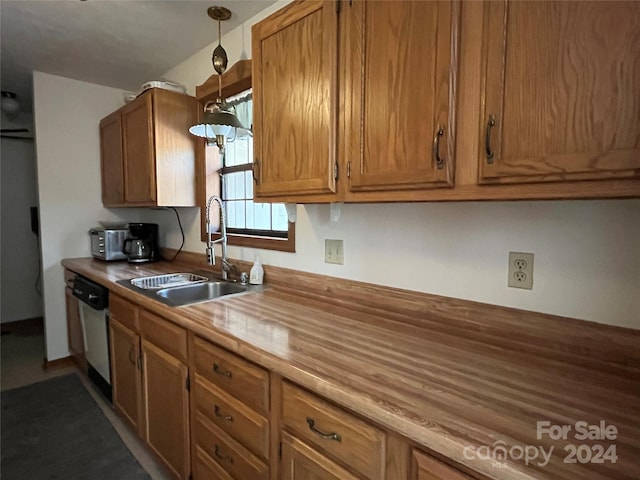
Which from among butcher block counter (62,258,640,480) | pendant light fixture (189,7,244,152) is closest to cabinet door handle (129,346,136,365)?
butcher block counter (62,258,640,480)

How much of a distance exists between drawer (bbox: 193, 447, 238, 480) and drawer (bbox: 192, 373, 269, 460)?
17 cm

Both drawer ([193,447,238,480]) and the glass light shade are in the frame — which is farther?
the glass light shade

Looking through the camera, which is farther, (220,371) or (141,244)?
(141,244)

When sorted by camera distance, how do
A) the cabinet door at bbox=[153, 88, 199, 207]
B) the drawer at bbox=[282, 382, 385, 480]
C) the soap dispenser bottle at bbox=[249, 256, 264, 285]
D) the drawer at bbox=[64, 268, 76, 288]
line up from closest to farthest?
the drawer at bbox=[282, 382, 385, 480], the soap dispenser bottle at bbox=[249, 256, 264, 285], the cabinet door at bbox=[153, 88, 199, 207], the drawer at bbox=[64, 268, 76, 288]

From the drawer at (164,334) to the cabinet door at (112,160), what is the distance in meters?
1.56

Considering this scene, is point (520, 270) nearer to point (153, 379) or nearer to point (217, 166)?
point (153, 379)

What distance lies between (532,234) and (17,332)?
5071 millimetres

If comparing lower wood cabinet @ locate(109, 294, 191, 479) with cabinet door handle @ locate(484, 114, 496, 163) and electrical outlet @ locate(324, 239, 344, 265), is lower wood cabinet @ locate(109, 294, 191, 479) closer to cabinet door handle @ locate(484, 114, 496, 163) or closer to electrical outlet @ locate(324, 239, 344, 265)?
electrical outlet @ locate(324, 239, 344, 265)

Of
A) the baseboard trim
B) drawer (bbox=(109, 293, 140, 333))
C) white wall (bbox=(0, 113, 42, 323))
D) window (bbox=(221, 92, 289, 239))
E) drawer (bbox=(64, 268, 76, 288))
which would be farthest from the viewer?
white wall (bbox=(0, 113, 42, 323))

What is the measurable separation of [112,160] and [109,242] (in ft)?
2.37

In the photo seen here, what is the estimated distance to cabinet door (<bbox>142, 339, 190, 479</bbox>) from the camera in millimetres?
1487

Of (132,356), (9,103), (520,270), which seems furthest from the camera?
(9,103)

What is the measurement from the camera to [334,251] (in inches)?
64.6

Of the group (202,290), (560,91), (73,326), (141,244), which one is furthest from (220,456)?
(73,326)
